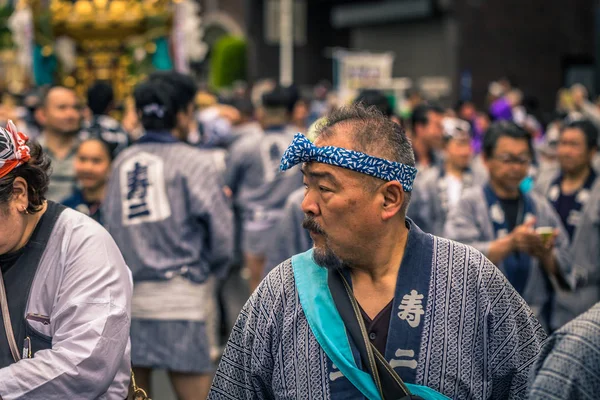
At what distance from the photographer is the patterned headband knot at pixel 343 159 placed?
2.73m

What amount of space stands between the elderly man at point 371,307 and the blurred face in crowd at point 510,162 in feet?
8.20

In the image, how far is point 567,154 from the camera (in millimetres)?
6410

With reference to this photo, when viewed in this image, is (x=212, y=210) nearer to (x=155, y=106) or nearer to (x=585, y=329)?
(x=155, y=106)

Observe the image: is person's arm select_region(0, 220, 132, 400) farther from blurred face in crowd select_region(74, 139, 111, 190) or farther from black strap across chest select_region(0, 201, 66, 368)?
blurred face in crowd select_region(74, 139, 111, 190)

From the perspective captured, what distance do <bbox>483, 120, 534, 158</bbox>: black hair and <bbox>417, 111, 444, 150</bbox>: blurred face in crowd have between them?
8.85ft

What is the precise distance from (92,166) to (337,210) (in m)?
3.20

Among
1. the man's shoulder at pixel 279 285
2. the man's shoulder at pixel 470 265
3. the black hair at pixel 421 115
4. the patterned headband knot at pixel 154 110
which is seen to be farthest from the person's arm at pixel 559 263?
the black hair at pixel 421 115

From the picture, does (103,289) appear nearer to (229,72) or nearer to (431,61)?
(431,61)

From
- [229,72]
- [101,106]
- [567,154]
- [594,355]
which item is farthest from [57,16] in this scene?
[229,72]

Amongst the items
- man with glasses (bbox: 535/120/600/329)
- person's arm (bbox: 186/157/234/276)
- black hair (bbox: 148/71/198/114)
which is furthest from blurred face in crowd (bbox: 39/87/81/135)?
man with glasses (bbox: 535/120/600/329)

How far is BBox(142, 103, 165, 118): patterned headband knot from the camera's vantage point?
17.4ft

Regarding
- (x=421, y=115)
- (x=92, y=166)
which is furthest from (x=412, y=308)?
(x=421, y=115)

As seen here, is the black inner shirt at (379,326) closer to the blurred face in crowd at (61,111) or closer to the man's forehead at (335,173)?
the man's forehead at (335,173)

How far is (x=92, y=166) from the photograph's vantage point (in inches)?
222
